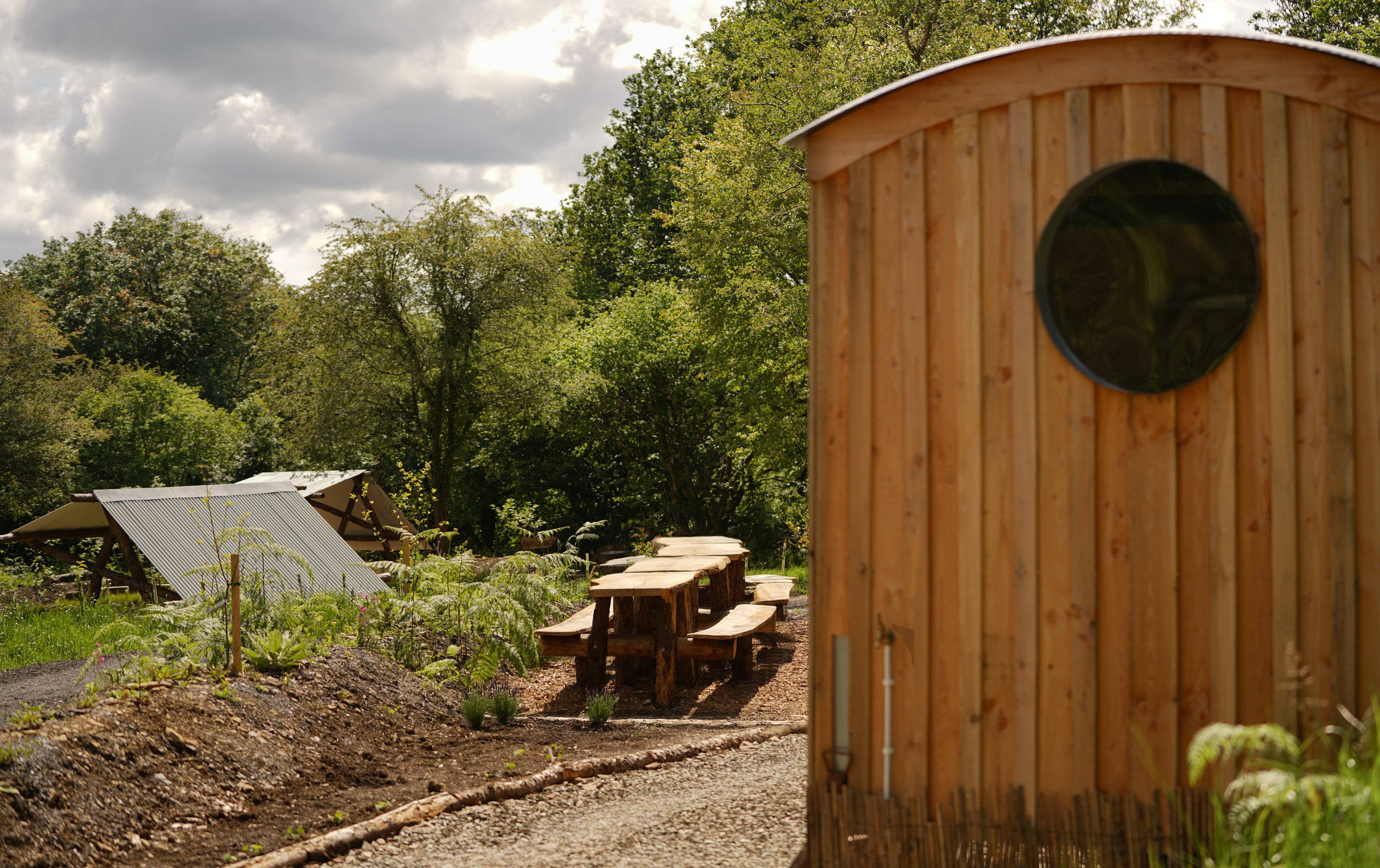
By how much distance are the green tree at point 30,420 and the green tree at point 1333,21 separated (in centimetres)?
2503

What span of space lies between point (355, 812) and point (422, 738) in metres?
1.33

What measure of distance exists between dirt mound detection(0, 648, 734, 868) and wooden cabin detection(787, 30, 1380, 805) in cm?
254

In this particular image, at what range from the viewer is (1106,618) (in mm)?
3014

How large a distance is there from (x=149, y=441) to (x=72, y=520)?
13985 millimetres

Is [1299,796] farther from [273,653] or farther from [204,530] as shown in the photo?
[204,530]

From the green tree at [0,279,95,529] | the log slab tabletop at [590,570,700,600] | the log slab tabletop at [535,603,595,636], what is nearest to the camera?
the log slab tabletop at [590,570,700,600]

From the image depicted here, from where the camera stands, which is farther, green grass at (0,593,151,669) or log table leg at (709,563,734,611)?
log table leg at (709,563,734,611)

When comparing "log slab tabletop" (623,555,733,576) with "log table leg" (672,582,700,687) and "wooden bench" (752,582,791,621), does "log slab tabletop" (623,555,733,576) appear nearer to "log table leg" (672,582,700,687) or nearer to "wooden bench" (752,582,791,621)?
"log table leg" (672,582,700,687)

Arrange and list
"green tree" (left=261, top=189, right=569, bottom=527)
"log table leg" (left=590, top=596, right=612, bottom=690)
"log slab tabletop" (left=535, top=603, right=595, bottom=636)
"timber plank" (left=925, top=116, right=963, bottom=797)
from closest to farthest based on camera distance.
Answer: "timber plank" (left=925, top=116, right=963, bottom=797)
"log table leg" (left=590, top=596, right=612, bottom=690)
"log slab tabletop" (left=535, top=603, right=595, bottom=636)
"green tree" (left=261, top=189, right=569, bottom=527)

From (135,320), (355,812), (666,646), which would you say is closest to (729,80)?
(666,646)

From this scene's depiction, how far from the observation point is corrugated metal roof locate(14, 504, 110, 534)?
1159 cm

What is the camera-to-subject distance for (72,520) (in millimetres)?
11641

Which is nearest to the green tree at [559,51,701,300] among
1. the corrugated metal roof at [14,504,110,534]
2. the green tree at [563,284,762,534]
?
the green tree at [563,284,762,534]

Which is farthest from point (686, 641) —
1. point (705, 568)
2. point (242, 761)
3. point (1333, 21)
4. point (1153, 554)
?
point (1333, 21)
